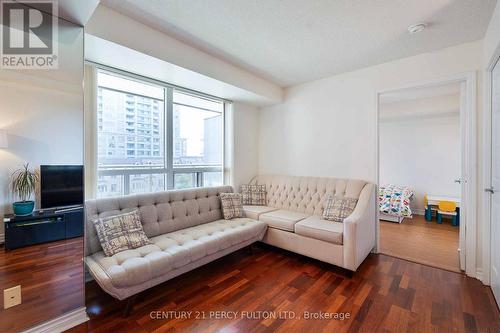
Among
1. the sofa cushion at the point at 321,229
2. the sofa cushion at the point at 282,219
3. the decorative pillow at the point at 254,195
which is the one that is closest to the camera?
the sofa cushion at the point at 321,229

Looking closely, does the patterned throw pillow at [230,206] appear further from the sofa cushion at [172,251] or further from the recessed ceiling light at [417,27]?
the recessed ceiling light at [417,27]

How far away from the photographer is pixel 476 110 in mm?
2381

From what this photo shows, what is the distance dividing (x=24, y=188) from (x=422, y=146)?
6.54 m

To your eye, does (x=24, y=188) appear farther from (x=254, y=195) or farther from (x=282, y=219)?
(x=254, y=195)

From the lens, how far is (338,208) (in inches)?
115

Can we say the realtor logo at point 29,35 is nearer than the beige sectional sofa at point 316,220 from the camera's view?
Yes

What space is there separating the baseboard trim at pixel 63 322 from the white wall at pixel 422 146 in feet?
19.8

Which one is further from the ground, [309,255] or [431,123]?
[431,123]

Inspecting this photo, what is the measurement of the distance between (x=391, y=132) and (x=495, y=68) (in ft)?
11.6

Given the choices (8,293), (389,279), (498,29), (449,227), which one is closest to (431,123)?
(449,227)

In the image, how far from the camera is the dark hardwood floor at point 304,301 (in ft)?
5.54

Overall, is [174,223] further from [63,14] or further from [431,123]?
[431,123]

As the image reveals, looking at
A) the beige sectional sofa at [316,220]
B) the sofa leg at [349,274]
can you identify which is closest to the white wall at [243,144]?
the beige sectional sofa at [316,220]

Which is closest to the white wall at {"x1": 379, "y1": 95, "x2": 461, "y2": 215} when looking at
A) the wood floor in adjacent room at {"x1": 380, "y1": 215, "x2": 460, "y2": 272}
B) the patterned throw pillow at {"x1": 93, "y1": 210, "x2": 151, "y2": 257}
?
the wood floor in adjacent room at {"x1": 380, "y1": 215, "x2": 460, "y2": 272}
